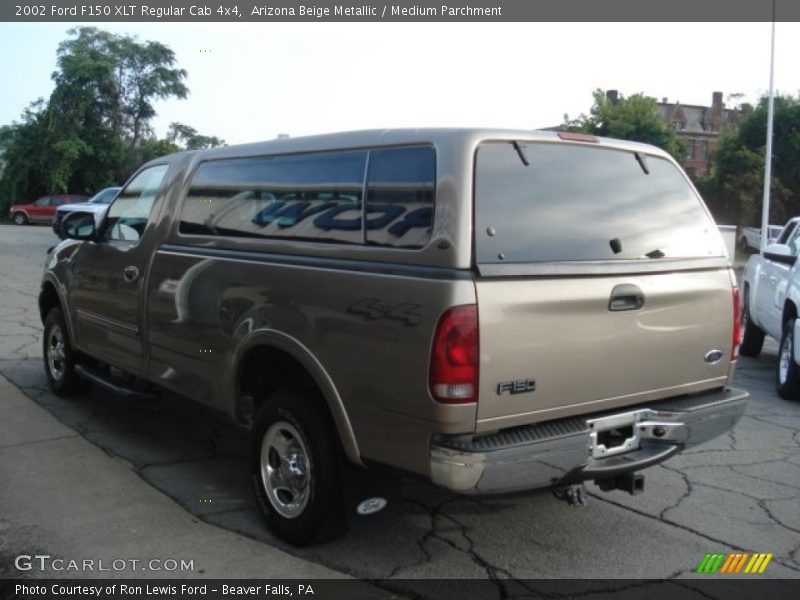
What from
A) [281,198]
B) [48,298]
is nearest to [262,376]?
[281,198]

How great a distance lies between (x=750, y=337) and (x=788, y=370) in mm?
2632

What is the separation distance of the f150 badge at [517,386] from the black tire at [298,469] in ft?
2.91

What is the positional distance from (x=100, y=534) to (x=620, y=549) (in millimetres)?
2598

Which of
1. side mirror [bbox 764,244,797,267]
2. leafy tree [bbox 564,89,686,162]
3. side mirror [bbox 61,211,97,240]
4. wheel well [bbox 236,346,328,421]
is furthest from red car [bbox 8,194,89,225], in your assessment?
wheel well [bbox 236,346,328,421]

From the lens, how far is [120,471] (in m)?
4.91

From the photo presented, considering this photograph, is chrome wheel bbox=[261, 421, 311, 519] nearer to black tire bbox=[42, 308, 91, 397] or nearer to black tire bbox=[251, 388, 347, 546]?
black tire bbox=[251, 388, 347, 546]

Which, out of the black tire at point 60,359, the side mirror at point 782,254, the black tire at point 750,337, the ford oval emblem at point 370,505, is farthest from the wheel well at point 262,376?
the black tire at point 750,337

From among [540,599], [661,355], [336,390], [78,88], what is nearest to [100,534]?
[336,390]

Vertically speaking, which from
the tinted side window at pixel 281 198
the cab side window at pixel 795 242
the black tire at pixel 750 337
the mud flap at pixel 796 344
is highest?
the tinted side window at pixel 281 198

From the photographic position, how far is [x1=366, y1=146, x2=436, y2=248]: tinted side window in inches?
130

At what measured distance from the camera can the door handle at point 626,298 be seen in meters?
3.53

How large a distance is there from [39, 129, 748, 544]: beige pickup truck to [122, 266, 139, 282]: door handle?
59 cm

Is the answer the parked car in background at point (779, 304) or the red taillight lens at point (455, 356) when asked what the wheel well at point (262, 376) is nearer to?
the red taillight lens at point (455, 356)

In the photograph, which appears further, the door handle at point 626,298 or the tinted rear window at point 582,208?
the door handle at point 626,298
